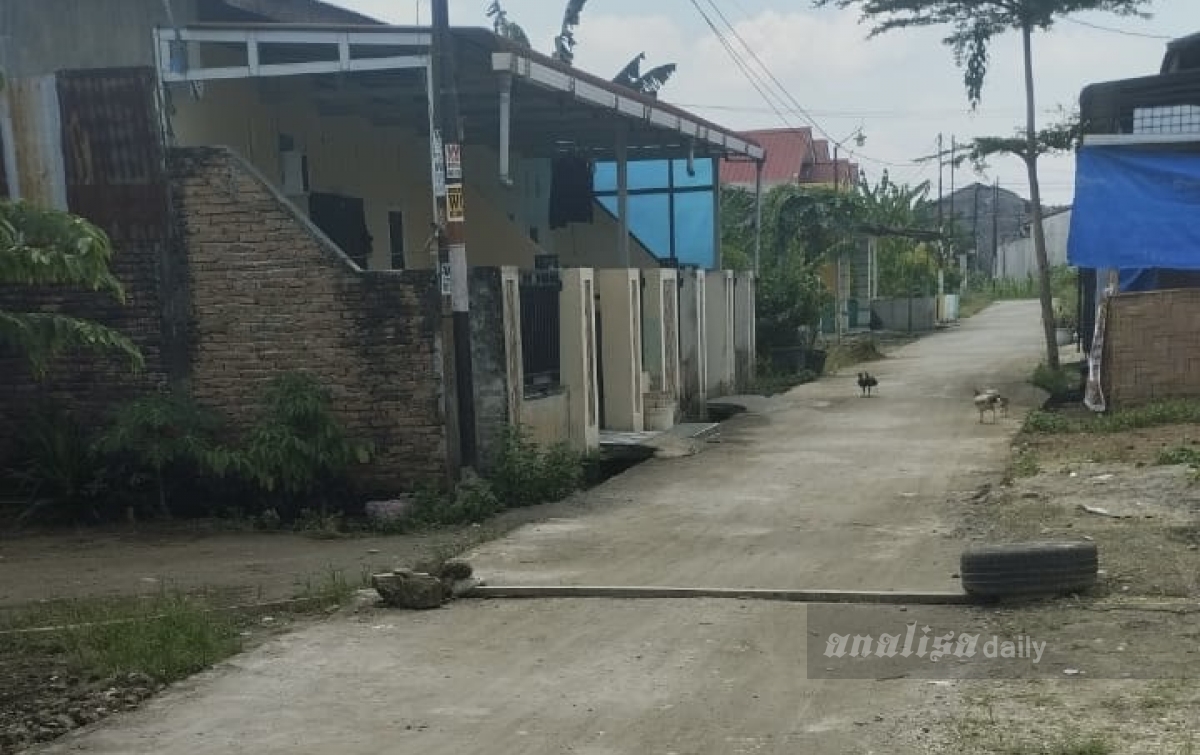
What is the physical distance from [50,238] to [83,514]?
17.3 feet

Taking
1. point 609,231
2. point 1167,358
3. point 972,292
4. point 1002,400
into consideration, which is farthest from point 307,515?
point 972,292

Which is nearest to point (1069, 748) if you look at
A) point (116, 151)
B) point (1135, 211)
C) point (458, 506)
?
point (458, 506)

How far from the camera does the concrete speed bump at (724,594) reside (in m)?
6.61

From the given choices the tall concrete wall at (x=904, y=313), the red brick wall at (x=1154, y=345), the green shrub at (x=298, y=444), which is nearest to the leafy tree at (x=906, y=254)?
the tall concrete wall at (x=904, y=313)

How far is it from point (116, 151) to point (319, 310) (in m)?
2.27

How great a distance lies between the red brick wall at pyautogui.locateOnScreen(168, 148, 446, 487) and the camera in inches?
398

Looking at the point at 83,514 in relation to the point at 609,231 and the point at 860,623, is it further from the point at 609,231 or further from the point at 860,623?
the point at 609,231

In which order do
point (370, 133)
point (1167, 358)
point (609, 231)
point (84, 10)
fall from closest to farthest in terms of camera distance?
point (84, 10), point (1167, 358), point (370, 133), point (609, 231)

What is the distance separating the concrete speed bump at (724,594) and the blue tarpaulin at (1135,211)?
899 centimetres

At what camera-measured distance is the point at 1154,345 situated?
13438 mm

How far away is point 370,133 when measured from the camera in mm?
15422

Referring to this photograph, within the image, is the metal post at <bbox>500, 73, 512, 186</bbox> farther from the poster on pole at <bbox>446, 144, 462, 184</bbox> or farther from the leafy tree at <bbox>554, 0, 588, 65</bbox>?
the leafy tree at <bbox>554, 0, 588, 65</bbox>

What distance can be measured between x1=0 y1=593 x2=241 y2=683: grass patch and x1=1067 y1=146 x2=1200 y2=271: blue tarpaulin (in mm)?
11457

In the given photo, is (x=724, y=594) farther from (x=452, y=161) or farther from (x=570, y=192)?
(x=570, y=192)
